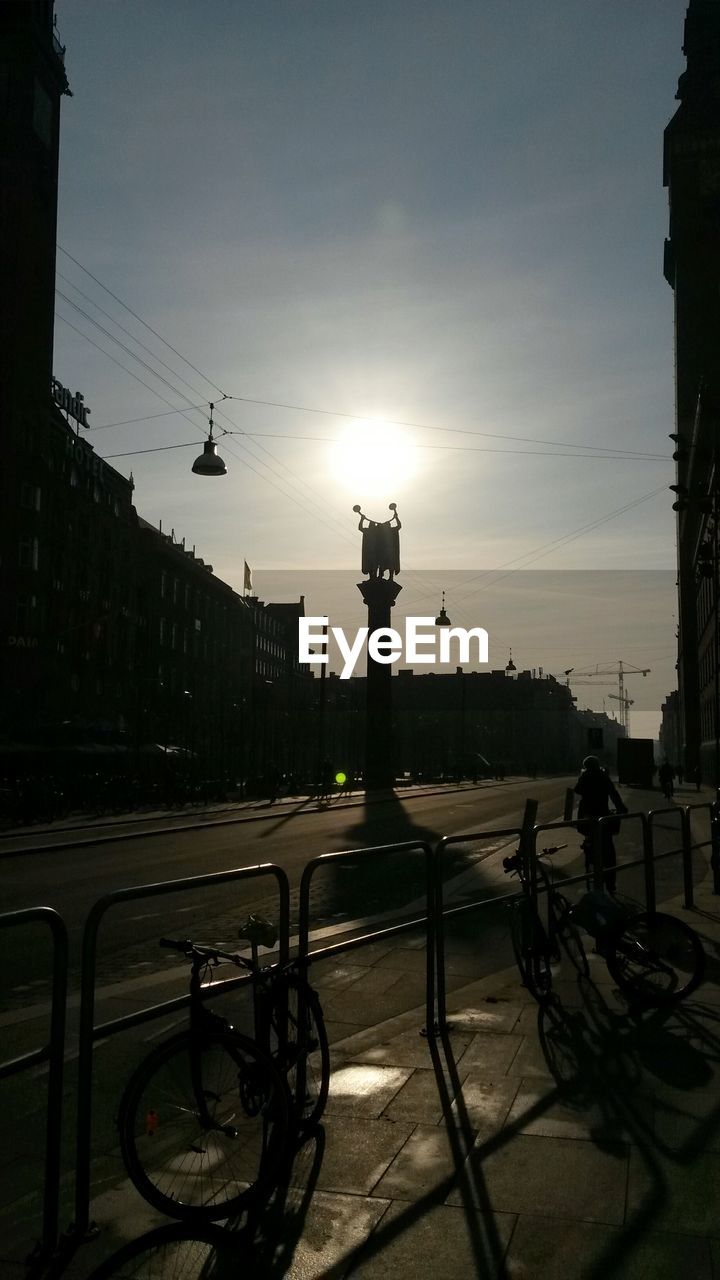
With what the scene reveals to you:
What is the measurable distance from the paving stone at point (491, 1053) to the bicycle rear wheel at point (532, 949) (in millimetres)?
858

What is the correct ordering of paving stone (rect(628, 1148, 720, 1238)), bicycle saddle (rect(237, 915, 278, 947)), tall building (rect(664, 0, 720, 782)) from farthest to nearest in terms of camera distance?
tall building (rect(664, 0, 720, 782)), bicycle saddle (rect(237, 915, 278, 947)), paving stone (rect(628, 1148, 720, 1238))

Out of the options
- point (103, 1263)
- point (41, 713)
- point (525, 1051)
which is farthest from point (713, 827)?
point (41, 713)

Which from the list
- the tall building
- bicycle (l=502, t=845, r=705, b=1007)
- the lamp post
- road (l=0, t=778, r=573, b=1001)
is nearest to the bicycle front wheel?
road (l=0, t=778, r=573, b=1001)

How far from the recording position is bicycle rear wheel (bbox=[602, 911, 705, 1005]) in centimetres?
760

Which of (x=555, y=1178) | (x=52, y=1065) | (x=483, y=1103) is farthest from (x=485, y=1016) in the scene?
(x=52, y=1065)

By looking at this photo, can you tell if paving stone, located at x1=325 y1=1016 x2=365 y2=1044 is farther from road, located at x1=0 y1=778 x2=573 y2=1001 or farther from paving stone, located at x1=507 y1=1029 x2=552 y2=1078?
road, located at x1=0 y1=778 x2=573 y2=1001

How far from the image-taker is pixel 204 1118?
448 centimetres

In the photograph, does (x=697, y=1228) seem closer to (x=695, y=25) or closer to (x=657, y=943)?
(x=657, y=943)

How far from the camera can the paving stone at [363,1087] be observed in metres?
5.47

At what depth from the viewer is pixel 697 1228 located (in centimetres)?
402

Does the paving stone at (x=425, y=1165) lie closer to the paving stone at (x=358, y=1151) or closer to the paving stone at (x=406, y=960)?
the paving stone at (x=358, y=1151)

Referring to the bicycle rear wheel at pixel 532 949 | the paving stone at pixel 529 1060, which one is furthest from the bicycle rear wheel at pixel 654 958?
the paving stone at pixel 529 1060

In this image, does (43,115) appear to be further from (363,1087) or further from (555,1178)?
(555,1178)

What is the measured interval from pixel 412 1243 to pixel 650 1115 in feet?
5.91
